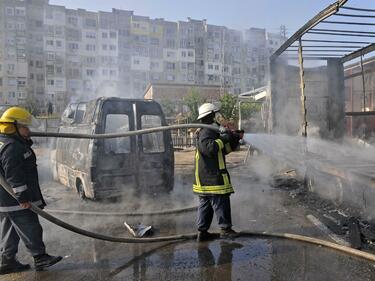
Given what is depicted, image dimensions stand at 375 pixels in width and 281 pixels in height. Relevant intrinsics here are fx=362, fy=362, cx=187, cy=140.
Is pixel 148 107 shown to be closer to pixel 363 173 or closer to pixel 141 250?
pixel 141 250

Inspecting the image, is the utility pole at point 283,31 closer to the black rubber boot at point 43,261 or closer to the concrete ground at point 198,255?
the concrete ground at point 198,255

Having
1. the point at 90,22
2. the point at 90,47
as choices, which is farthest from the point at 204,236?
the point at 90,22

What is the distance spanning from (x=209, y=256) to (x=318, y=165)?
10.1 feet

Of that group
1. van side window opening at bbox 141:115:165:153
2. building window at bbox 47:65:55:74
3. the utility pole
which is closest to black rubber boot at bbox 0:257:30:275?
van side window opening at bbox 141:115:165:153

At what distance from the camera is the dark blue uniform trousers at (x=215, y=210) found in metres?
4.50

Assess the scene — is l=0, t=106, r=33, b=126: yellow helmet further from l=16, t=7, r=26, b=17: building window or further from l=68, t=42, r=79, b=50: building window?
l=16, t=7, r=26, b=17: building window

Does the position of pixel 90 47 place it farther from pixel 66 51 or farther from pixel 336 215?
pixel 336 215

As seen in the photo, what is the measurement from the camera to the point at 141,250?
4.37 meters

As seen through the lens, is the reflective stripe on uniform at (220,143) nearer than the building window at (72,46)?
Yes

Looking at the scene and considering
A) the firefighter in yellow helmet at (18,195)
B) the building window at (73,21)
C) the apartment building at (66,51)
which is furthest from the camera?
the building window at (73,21)

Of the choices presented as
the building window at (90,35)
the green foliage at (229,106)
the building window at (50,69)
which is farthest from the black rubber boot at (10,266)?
the building window at (50,69)

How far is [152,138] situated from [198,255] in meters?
3.33

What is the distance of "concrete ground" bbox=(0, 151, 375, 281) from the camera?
3615 mm

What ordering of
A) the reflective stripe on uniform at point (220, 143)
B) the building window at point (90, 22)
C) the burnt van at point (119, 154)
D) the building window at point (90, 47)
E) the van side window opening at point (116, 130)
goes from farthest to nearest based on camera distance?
the building window at point (90, 47)
the building window at point (90, 22)
the van side window opening at point (116, 130)
the burnt van at point (119, 154)
the reflective stripe on uniform at point (220, 143)
